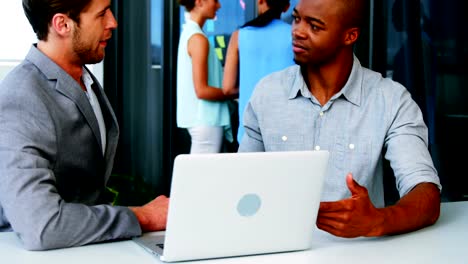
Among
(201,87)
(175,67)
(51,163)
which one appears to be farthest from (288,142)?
(175,67)

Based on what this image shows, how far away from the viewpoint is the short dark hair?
2129 mm

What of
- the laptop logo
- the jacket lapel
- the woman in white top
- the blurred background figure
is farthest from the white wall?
the laptop logo

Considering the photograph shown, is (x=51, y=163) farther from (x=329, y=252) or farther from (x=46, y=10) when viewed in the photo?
(x=329, y=252)

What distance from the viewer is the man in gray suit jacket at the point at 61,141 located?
172 cm

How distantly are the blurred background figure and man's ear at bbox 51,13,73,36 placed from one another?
48.9 inches

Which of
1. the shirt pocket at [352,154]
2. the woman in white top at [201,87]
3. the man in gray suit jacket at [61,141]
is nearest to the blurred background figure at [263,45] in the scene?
the woman in white top at [201,87]

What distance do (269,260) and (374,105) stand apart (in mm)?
913

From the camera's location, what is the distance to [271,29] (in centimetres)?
330

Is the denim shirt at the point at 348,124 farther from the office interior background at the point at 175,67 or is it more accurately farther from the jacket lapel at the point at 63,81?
the office interior background at the point at 175,67

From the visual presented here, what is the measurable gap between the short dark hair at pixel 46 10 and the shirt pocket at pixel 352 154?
0.91 meters

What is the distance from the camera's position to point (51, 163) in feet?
6.30

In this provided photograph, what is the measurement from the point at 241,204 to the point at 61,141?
602 mm

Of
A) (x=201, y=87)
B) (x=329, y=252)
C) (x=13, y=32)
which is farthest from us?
(x=13, y=32)

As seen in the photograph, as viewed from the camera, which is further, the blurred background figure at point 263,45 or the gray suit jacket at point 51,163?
the blurred background figure at point 263,45
